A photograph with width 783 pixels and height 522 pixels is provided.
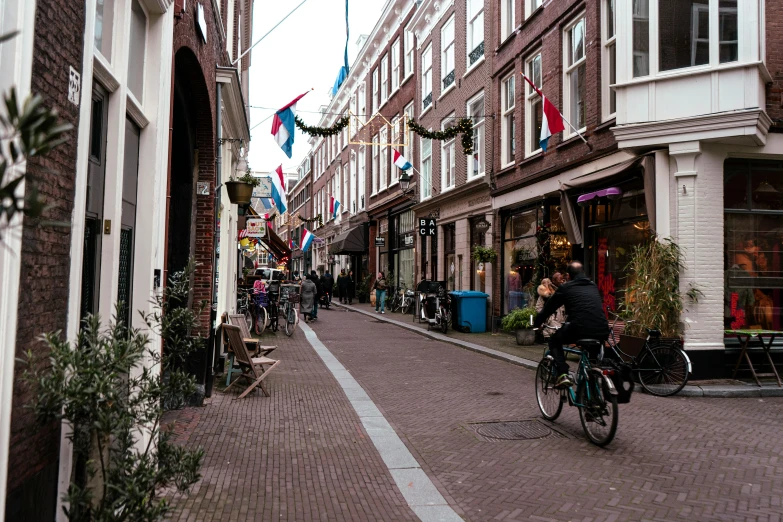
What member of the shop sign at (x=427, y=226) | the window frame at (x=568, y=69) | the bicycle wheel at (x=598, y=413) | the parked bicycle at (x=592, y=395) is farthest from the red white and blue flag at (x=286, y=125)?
the shop sign at (x=427, y=226)

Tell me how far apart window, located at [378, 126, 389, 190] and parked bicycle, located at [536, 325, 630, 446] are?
77.3ft

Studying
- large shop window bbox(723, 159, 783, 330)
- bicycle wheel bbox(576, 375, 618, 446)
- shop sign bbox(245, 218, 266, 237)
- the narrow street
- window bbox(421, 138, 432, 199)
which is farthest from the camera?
window bbox(421, 138, 432, 199)

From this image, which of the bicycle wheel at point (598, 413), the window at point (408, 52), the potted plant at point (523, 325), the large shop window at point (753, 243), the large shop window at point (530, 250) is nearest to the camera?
the bicycle wheel at point (598, 413)

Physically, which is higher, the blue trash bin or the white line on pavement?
the blue trash bin

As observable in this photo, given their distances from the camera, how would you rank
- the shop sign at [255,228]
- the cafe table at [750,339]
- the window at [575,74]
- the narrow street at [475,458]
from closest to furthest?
the narrow street at [475,458]
the cafe table at [750,339]
the window at [575,74]
the shop sign at [255,228]

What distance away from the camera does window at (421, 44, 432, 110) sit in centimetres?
2444

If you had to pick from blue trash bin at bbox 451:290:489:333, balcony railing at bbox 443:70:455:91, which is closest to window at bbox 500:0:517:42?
balcony railing at bbox 443:70:455:91

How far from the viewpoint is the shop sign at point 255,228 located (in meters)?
15.9

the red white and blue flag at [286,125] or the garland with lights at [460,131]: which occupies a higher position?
the garland with lights at [460,131]

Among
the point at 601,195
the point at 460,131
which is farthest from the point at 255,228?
the point at 601,195

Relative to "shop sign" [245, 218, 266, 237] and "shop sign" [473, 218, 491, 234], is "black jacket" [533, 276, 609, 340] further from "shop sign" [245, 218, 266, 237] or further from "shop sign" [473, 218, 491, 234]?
"shop sign" [473, 218, 491, 234]

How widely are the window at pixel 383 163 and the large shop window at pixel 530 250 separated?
519 inches

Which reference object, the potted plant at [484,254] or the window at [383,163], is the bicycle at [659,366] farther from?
the window at [383,163]

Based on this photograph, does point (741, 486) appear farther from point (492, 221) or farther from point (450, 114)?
point (450, 114)
